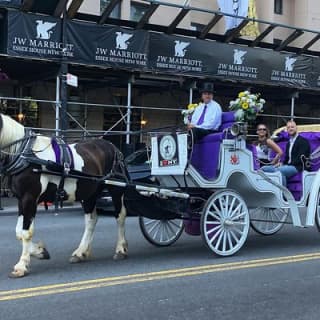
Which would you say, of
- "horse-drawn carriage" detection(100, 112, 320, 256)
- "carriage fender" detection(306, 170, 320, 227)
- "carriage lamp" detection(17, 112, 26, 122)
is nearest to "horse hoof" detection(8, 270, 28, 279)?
"horse-drawn carriage" detection(100, 112, 320, 256)

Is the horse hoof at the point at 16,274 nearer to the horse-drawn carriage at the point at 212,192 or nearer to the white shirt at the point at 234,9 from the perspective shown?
the horse-drawn carriage at the point at 212,192

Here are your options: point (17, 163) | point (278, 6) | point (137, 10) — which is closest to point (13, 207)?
point (17, 163)

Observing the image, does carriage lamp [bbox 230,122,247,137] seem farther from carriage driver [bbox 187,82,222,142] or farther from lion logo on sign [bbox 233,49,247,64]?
lion logo on sign [bbox 233,49,247,64]

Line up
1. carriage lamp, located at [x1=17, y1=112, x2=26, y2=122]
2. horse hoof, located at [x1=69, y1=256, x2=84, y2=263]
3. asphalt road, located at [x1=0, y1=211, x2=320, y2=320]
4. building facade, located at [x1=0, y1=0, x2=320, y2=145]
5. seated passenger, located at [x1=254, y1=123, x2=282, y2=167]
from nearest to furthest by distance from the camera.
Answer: asphalt road, located at [x1=0, y1=211, x2=320, y2=320] < horse hoof, located at [x1=69, y1=256, x2=84, y2=263] < seated passenger, located at [x1=254, y1=123, x2=282, y2=167] < carriage lamp, located at [x1=17, y1=112, x2=26, y2=122] < building facade, located at [x1=0, y1=0, x2=320, y2=145]

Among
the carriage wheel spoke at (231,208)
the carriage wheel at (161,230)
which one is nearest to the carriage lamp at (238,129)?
the carriage wheel spoke at (231,208)

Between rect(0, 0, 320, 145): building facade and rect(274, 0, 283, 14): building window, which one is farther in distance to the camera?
rect(274, 0, 283, 14): building window

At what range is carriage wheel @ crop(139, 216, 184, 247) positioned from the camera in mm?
9000

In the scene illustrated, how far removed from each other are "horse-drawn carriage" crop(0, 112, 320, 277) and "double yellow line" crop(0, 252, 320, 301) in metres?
0.51

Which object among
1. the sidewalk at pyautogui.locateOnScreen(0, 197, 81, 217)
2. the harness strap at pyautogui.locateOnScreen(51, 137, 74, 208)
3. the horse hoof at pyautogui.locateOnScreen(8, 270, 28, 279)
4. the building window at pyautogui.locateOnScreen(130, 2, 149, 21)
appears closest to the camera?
the horse hoof at pyautogui.locateOnScreen(8, 270, 28, 279)

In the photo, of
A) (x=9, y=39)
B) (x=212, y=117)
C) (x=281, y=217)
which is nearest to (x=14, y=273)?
(x=212, y=117)

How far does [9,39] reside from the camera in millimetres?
15125

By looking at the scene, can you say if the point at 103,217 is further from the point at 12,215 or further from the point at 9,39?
the point at 9,39

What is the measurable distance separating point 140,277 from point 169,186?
2.01 metres

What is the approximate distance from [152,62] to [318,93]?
840 centimetres
